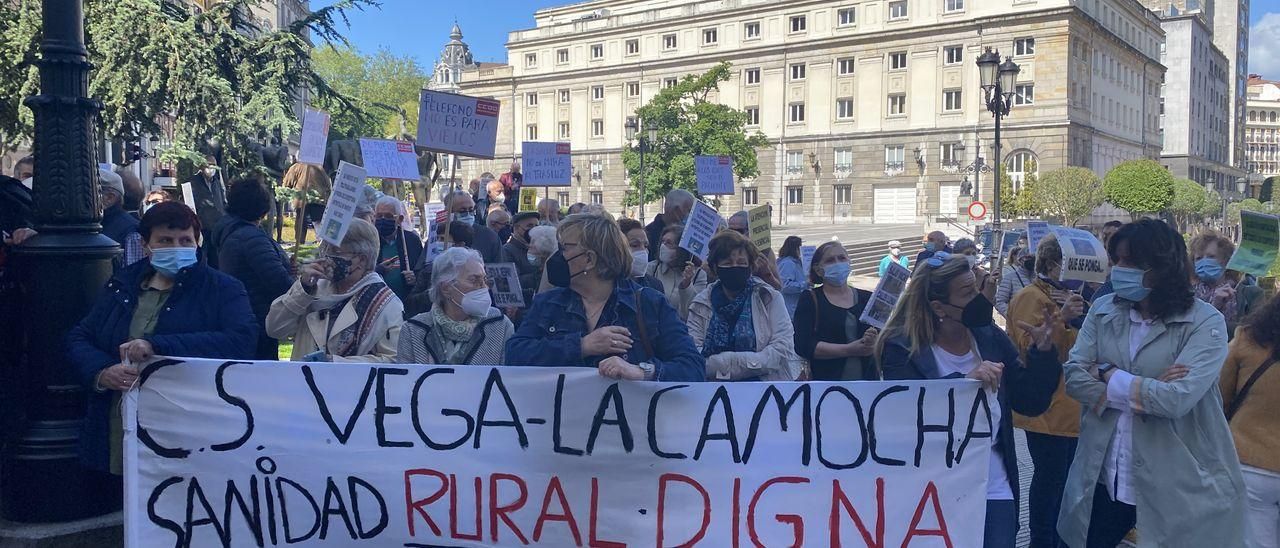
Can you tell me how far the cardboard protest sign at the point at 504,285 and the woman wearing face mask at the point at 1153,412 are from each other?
3.31 m

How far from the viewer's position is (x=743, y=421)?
14.0 ft

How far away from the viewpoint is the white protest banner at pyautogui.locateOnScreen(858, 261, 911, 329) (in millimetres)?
5250

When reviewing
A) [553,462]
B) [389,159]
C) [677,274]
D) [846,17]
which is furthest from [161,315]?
[846,17]

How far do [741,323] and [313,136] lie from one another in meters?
5.95

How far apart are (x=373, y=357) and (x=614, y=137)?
77.8 metres

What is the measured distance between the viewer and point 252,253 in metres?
5.84

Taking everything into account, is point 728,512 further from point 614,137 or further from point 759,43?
point 614,137

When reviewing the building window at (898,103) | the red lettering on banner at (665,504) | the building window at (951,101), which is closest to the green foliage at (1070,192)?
the building window at (951,101)

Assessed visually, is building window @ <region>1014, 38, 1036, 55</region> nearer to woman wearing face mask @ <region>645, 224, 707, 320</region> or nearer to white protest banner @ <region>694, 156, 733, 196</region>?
white protest banner @ <region>694, 156, 733, 196</region>

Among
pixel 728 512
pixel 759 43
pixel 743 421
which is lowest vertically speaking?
pixel 728 512

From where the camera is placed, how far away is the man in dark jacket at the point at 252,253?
584 cm

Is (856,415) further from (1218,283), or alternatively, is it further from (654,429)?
(1218,283)

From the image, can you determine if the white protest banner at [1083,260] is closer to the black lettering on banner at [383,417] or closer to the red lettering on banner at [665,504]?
the red lettering on banner at [665,504]

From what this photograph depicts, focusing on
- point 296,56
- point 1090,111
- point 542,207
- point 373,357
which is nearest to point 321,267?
point 373,357
